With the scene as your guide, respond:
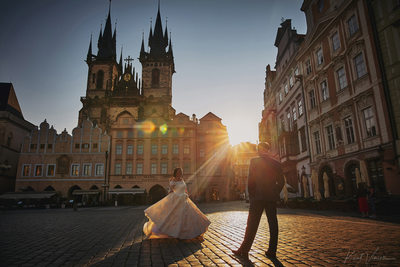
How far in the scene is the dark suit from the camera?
4219 mm

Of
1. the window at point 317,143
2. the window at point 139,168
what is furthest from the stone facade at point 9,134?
the window at point 317,143

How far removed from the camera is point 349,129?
1747 centimetres

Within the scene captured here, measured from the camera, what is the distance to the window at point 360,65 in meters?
16.1

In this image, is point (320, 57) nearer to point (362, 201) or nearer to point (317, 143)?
point (317, 143)

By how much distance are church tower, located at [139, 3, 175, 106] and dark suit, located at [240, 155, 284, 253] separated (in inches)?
2100

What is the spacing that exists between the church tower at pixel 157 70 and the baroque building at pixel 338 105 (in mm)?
34746

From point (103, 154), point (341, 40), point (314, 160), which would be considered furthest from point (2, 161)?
point (341, 40)

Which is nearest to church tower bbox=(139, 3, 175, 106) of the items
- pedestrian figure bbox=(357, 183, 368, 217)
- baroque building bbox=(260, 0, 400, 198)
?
baroque building bbox=(260, 0, 400, 198)

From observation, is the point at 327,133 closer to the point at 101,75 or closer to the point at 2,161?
the point at 2,161

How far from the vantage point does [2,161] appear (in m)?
37.8

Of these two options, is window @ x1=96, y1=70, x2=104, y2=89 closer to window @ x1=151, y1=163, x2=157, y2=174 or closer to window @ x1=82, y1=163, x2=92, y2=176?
window @ x1=82, y1=163, x2=92, y2=176

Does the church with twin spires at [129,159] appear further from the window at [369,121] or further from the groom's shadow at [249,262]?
the groom's shadow at [249,262]

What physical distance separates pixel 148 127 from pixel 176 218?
118 ft

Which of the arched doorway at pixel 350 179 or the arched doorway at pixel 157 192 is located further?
the arched doorway at pixel 157 192
